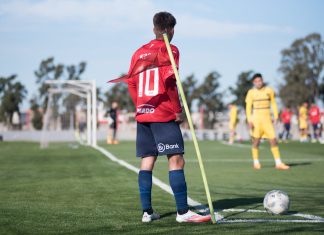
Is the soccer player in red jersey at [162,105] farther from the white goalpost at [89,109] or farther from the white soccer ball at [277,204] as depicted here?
the white goalpost at [89,109]

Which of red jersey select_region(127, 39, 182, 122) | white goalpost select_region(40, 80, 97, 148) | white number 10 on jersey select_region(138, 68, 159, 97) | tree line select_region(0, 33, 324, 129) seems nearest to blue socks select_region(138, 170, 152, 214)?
red jersey select_region(127, 39, 182, 122)

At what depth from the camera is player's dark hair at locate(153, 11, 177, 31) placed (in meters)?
5.91

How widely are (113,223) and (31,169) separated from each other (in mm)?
8022

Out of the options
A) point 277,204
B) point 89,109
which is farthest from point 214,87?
point 277,204

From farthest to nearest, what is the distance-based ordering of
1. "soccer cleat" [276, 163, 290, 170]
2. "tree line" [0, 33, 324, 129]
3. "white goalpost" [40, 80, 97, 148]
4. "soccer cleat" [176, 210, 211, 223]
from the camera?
1. "tree line" [0, 33, 324, 129]
2. "white goalpost" [40, 80, 97, 148]
3. "soccer cleat" [276, 163, 290, 170]
4. "soccer cleat" [176, 210, 211, 223]

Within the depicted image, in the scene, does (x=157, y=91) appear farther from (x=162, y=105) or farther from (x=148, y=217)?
(x=148, y=217)

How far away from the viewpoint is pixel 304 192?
28.1 ft

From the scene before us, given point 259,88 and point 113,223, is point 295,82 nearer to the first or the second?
point 259,88

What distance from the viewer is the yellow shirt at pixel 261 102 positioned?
13.7m

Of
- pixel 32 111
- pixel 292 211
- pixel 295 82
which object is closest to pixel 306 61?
pixel 295 82

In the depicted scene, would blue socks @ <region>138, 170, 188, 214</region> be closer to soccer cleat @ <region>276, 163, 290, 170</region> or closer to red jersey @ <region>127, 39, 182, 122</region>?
red jersey @ <region>127, 39, 182, 122</region>

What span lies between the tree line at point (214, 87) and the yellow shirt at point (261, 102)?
51245mm

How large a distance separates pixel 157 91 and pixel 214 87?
224ft

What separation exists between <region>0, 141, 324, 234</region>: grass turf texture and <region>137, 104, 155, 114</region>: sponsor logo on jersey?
1041mm
